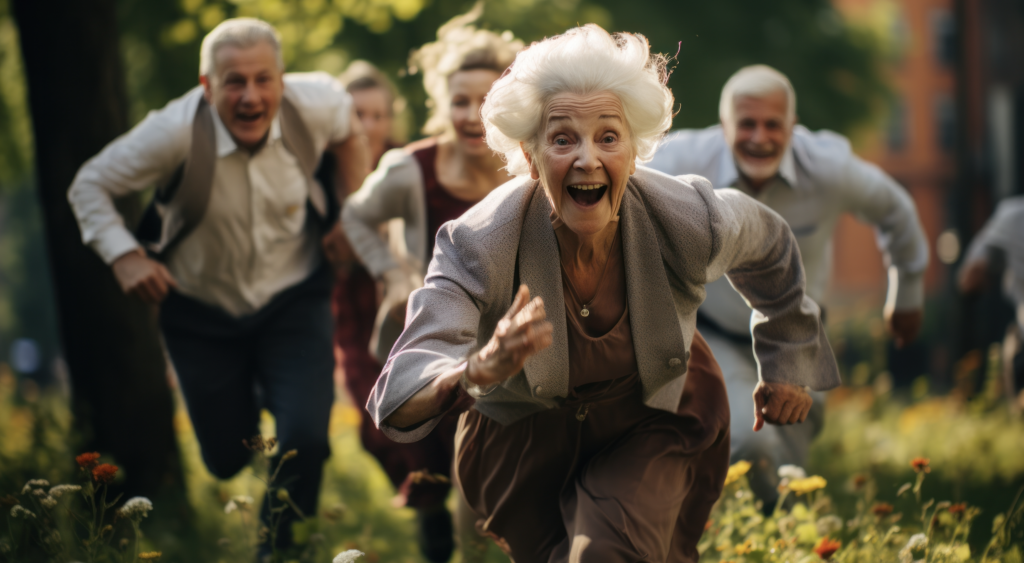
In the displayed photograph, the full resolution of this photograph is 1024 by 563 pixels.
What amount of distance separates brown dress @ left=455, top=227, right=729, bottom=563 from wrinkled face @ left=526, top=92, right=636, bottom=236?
8.7 inches

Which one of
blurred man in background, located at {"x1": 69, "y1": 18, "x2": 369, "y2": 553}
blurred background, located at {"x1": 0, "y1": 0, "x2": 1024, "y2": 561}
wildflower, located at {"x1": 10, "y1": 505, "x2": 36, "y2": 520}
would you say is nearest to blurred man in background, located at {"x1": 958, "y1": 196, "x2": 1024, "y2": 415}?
blurred background, located at {"x1": 0, "y1": 0, "x2": 1024, "y2": 561}

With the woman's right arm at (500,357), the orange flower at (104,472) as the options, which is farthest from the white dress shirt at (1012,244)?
the orange flower at (104,472)

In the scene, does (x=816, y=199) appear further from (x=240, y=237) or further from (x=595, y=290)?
(x=240, y=237)

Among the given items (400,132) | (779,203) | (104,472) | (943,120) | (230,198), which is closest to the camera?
(104,472)

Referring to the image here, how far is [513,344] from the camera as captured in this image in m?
2.22

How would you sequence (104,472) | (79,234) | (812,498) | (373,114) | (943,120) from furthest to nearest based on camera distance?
1. (943,120)
2. (373,114)
3. (79,234)
4. (812,498)
5. (104,472)

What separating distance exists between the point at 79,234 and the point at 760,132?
3.56 metres

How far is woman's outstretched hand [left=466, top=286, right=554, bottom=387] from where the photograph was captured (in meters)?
2.22

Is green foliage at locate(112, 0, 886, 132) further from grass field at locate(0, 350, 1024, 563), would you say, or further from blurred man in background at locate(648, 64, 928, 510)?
blurred man in background at locate(648, 64, 928, 510)

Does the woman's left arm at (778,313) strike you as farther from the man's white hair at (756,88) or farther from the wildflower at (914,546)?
the man's white hair at (756,88)

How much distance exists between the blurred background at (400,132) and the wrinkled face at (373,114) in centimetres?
46

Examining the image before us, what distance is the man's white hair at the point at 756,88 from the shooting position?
491cm

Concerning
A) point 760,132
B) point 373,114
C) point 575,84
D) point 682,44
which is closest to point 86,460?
point 575,84

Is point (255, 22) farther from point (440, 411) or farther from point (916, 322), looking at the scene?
point (916, 322)
